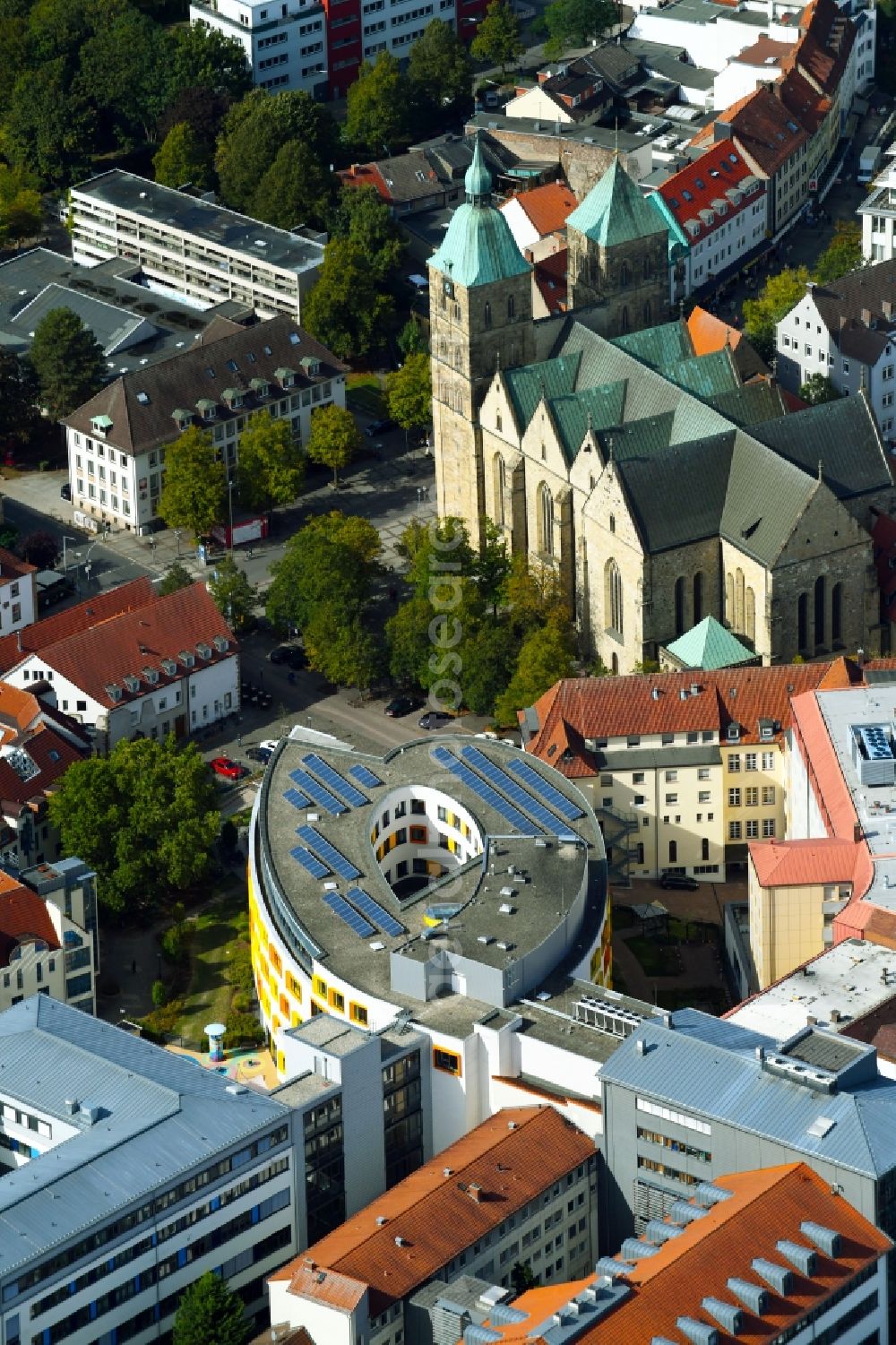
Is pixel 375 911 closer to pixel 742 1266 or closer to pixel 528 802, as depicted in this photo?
pixel 528 802

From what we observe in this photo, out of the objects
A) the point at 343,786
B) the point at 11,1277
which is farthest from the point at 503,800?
the point at 11,1277

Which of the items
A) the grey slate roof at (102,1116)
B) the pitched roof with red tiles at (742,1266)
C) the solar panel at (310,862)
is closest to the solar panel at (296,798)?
the solar panel at (310,862)

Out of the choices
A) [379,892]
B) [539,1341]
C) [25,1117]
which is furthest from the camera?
[379,892]

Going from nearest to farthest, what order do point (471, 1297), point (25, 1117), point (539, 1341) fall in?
1. point (539, 1341)
2. point (471, 1297)
3. point (25, 1117)

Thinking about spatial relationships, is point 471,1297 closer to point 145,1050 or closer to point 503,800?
point 145,1050

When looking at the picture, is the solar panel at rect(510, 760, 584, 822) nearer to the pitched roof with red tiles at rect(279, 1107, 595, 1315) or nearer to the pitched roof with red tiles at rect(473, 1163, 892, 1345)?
the pitched roof with red tiles at rect(279, 1107, 595, 1315)

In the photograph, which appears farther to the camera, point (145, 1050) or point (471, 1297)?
point (145, 1050)

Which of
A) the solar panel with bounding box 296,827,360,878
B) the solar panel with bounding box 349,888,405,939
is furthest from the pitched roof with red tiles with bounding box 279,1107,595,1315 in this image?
the solar panel with bounding box 296,827,360,878
